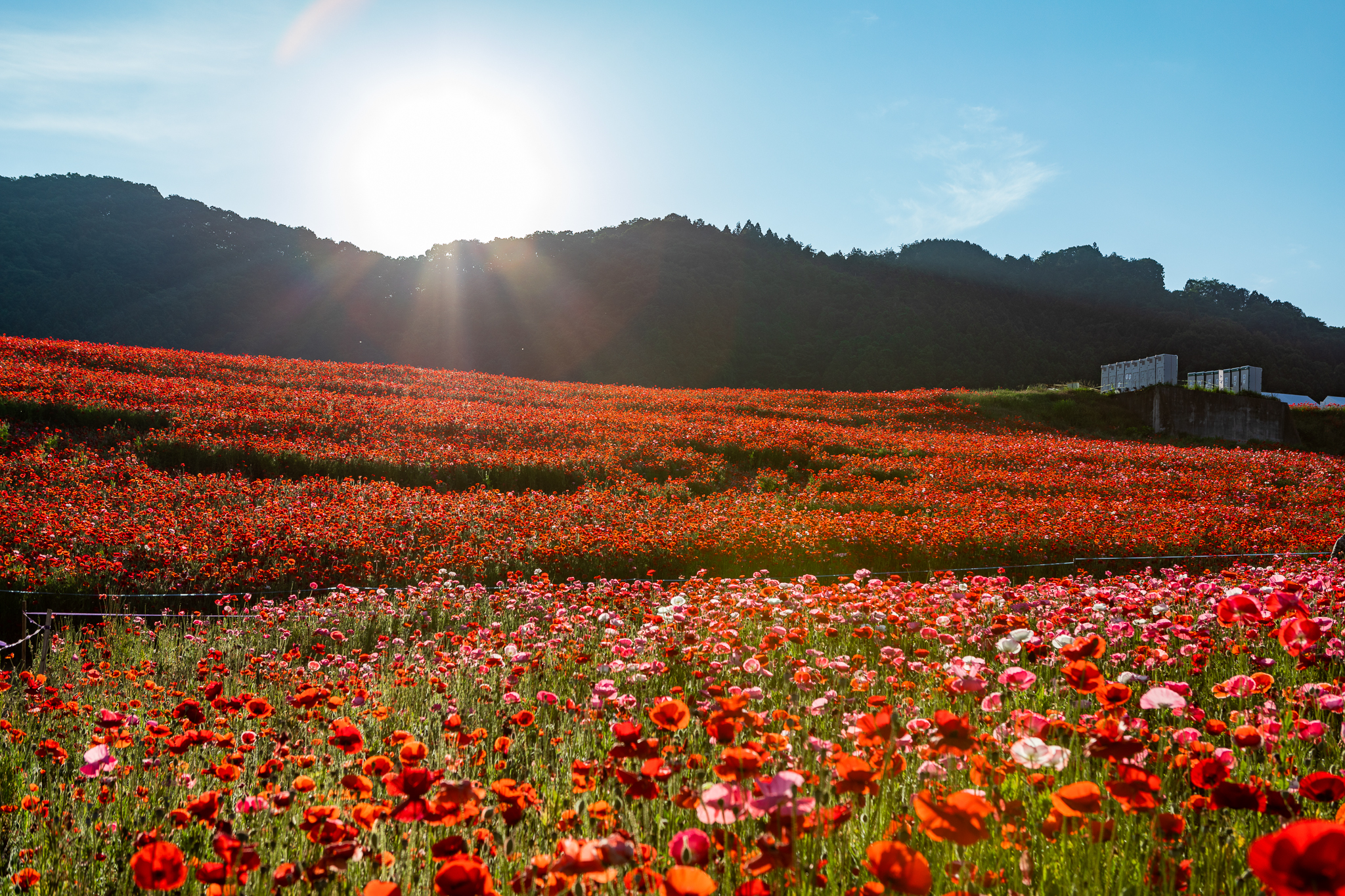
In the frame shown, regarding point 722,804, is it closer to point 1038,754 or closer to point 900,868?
point 900,868

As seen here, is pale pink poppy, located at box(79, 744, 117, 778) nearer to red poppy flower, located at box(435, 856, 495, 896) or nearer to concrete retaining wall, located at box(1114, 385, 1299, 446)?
red poppy flower, located at box(435, 856, 495, 896)

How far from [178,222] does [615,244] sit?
4334 centimetres

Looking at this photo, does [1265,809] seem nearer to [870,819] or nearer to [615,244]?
[870,819]

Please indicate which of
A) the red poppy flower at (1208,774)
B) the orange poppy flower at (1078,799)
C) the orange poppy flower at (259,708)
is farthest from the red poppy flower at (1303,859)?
the orange poppy flower at (259,708)

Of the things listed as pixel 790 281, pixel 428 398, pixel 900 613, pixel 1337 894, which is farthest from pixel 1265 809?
pixel 790 281

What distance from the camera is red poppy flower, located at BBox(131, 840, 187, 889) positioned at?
4.25ft

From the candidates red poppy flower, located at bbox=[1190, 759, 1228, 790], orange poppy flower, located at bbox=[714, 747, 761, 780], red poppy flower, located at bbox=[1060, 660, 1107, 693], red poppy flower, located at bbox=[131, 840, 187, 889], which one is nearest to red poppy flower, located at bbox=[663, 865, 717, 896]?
orange poppy flower, located at bbox=[714, 747, 761, 780]

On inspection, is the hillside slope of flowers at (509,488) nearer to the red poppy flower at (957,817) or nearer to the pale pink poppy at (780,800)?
the pale pink poppy at (780,800)

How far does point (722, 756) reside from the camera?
2.79 m

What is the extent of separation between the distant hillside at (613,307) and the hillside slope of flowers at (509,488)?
3150 centimetres

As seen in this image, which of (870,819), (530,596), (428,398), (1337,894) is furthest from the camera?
(428,398)

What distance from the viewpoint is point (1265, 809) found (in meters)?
1.53

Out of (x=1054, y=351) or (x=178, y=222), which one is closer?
(x=1054, y=351)

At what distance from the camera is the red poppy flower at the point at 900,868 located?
1236mm
